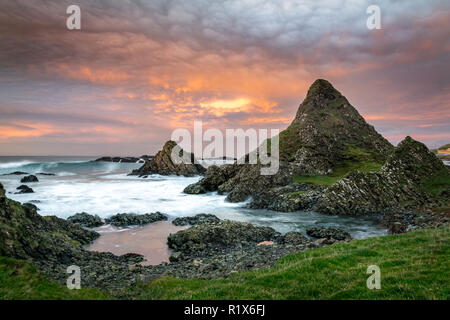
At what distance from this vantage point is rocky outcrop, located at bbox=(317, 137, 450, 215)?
42.8 metres

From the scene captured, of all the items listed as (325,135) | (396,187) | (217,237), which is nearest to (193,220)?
(217,237)

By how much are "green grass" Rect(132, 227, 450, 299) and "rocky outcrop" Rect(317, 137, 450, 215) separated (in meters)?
27.5

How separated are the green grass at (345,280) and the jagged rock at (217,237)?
1087cm

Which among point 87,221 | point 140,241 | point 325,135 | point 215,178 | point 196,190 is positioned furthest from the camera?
point 325,135

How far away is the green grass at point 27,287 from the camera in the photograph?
32.6ft

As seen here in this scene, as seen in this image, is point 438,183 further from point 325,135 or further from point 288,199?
point 325,135

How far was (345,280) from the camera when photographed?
11.6m

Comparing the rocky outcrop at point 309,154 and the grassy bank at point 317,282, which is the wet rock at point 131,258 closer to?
the grassy bank at point 317,282

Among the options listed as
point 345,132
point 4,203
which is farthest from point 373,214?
point 345,132

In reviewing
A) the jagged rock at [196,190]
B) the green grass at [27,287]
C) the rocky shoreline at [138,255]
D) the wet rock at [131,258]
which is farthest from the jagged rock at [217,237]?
the jagged rock at [196,190]

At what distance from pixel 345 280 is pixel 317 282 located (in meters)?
1.26

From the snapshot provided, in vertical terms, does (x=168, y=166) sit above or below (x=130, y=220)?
above

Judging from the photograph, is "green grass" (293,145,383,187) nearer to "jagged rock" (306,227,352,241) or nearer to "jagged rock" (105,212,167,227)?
"jagged rock" (306,227,352,241)

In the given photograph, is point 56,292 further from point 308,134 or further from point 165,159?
point 165,159
